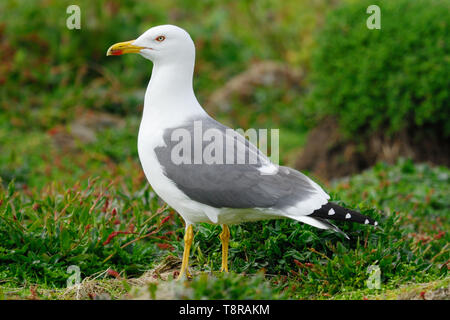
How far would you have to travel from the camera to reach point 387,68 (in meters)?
7.20

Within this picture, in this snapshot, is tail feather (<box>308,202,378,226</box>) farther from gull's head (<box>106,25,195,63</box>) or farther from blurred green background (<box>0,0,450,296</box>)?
gull's head (<box>106,25,195,63</box>)

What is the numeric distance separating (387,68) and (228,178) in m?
4.35

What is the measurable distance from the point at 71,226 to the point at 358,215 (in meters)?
2.07

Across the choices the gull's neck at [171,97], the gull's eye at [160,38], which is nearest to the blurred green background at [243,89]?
the gull's neck at [171,97]

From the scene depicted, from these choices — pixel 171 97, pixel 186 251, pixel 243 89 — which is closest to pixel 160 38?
pixel 171 97

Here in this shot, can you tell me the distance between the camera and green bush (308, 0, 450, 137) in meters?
6.95

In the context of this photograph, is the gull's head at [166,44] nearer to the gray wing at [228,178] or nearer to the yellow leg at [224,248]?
the gray wing at [228,178]

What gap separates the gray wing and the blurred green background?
2.36ft

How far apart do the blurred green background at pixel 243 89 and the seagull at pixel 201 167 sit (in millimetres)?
707

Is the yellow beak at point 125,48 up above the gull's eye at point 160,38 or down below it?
below

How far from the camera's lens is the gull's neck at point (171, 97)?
3.71 metres

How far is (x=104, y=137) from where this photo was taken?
320 inches

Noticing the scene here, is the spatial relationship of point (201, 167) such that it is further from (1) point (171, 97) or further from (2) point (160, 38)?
(2) point (160, 38)

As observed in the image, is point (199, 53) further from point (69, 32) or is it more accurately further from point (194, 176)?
point (194, 176)
